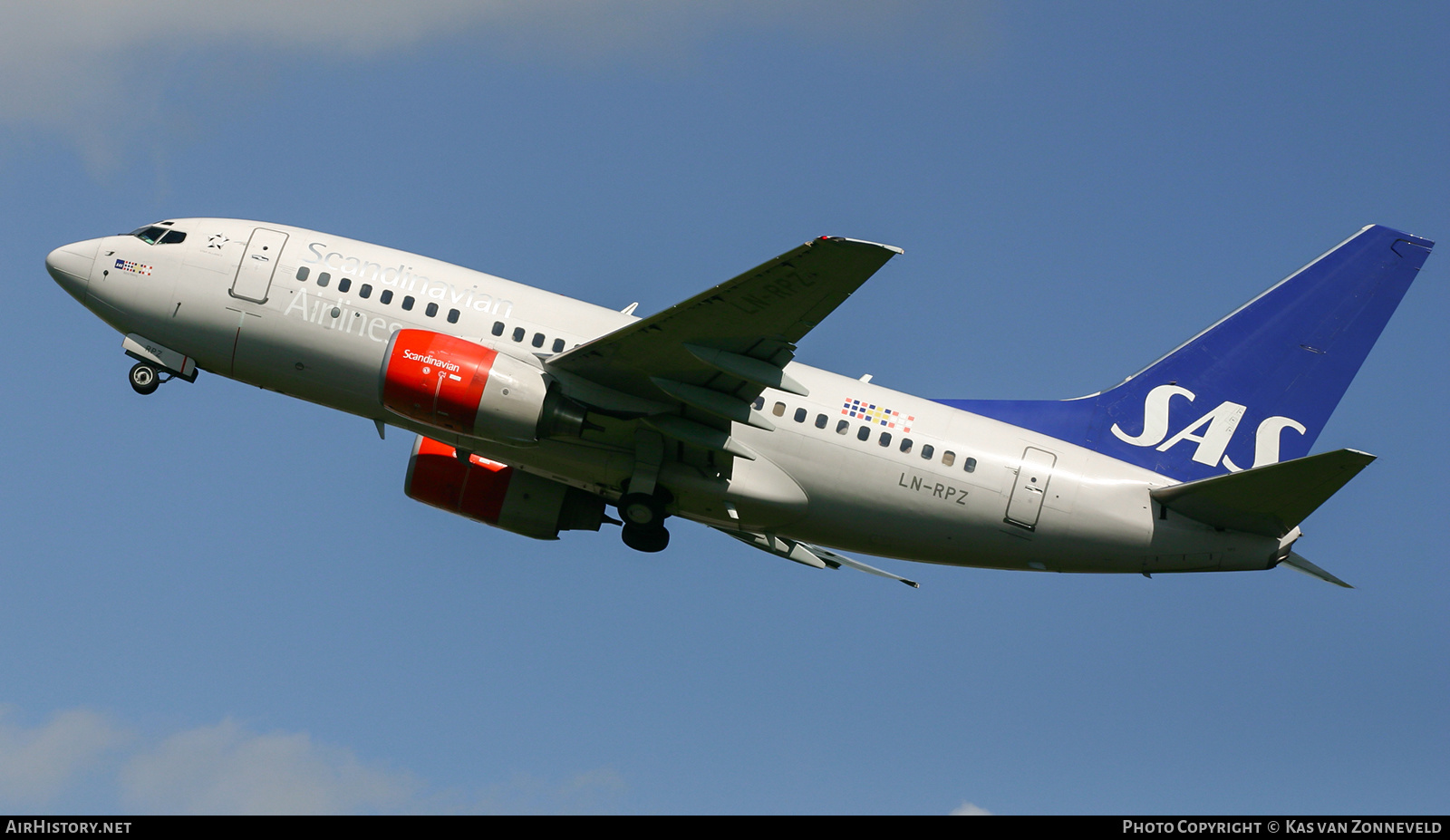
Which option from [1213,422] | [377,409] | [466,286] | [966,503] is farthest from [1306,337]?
[377,409]

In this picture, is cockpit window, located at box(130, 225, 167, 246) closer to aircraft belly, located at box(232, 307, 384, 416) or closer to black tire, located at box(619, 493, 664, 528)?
aircraft belly, located at box(232, 307, 384, 416)

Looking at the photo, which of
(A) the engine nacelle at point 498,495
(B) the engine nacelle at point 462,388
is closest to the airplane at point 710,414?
(B) the engine nacelle at point 462,388

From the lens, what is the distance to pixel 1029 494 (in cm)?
2855

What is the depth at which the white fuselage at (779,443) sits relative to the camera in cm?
2850

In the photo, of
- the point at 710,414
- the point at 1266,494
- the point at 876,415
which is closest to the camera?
the point at 1266,494

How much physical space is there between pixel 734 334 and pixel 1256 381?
1430 centimetres

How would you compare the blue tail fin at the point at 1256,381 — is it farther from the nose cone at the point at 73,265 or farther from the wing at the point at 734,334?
the nose cone at the point at 73,265

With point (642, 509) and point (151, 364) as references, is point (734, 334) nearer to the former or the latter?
point (642, 509)

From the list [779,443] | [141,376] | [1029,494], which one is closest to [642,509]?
[779,443]

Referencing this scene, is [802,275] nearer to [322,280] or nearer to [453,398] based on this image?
[453,398]

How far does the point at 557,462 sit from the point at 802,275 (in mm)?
8469

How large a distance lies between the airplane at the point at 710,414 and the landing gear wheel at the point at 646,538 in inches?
3.8

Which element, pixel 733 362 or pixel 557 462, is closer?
pixel 733 362

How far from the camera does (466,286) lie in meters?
29.3
